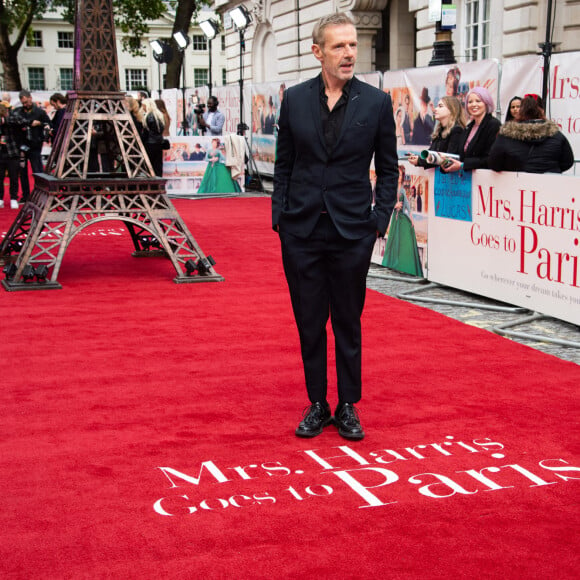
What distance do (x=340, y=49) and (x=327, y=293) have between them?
4.17 ft

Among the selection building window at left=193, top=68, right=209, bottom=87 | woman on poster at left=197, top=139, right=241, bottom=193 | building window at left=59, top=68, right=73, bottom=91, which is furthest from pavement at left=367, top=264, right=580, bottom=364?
building window at left=59, top=68, right=73, bottom=91

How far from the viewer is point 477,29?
72.1 ft

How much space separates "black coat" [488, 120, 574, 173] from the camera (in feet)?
27.8

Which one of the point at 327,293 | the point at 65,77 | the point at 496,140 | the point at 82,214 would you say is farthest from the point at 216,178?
the point at 65,77

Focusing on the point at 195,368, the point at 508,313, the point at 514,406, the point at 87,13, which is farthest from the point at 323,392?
the point at 87,13

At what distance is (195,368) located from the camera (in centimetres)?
662

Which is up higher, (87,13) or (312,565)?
(87,13)

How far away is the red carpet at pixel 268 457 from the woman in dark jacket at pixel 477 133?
1698 mm

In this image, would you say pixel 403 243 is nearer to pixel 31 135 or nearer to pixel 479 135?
pixel 479 135

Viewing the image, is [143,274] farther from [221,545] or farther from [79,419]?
[221,545]

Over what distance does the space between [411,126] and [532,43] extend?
8755 mm

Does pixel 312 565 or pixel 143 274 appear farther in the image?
pixel 143 274

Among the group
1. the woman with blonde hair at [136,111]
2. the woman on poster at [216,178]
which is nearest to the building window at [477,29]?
the woman on poster at [216,178]

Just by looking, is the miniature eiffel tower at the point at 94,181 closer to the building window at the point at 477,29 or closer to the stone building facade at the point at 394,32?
the stone building facade at the point at 394,32
